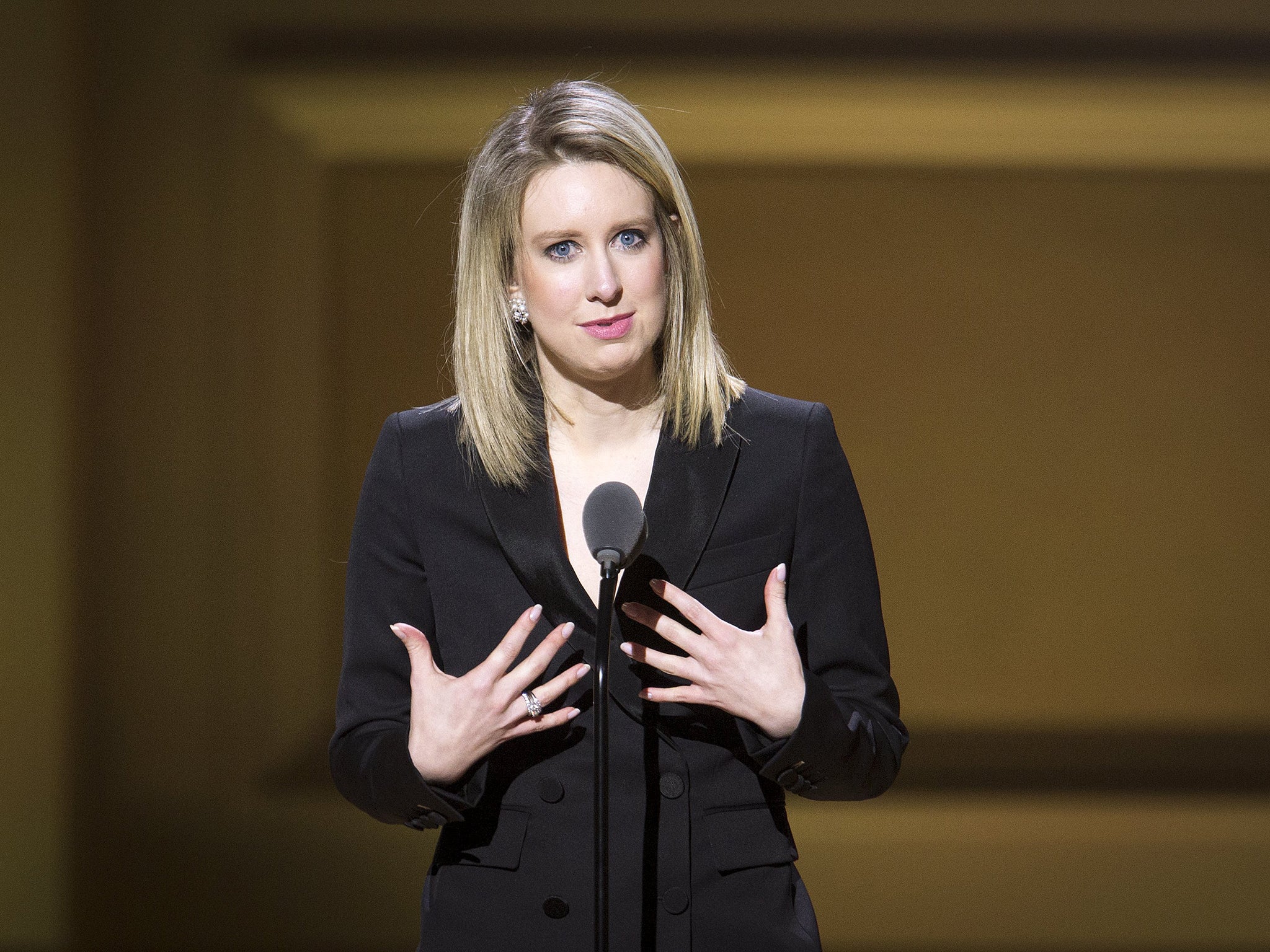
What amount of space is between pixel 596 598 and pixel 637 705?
12 centimetres

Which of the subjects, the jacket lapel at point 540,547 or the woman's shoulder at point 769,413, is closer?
the jacket lapel at point 540,547

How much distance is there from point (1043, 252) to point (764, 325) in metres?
0.72

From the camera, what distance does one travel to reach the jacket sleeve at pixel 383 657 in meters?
1.27

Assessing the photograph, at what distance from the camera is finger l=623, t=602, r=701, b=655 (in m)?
1.18

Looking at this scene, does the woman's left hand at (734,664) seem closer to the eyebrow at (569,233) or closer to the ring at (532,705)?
the ring at (532,705)

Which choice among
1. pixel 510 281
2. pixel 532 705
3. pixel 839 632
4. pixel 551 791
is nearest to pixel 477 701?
pixel 532 705

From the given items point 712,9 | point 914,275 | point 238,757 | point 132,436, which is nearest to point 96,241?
point 132,436

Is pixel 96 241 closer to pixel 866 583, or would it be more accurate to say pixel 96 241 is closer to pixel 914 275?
pixel 914 275

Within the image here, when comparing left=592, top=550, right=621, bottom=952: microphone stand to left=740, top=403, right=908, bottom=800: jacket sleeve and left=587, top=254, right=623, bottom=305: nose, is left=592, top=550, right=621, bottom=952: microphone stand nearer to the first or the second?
left=740, top=403, right=908, bottom=800: jacket sleeve

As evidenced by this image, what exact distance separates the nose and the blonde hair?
0.34 ft

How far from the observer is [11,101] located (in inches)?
119

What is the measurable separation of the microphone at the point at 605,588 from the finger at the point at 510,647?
0.49ft

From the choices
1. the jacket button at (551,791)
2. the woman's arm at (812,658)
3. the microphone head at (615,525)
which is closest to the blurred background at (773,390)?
the woman's arm at (812,658)

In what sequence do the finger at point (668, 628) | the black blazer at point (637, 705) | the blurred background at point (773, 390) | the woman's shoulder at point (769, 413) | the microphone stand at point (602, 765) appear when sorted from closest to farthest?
1. the microphone stand at point (602, 765)
2. the finger at point (668, 628)
3. the black blazer at point (637, 705)
4. the woman's shoulder at point (769, 413)
5. the blurred background at point (773, 390)
